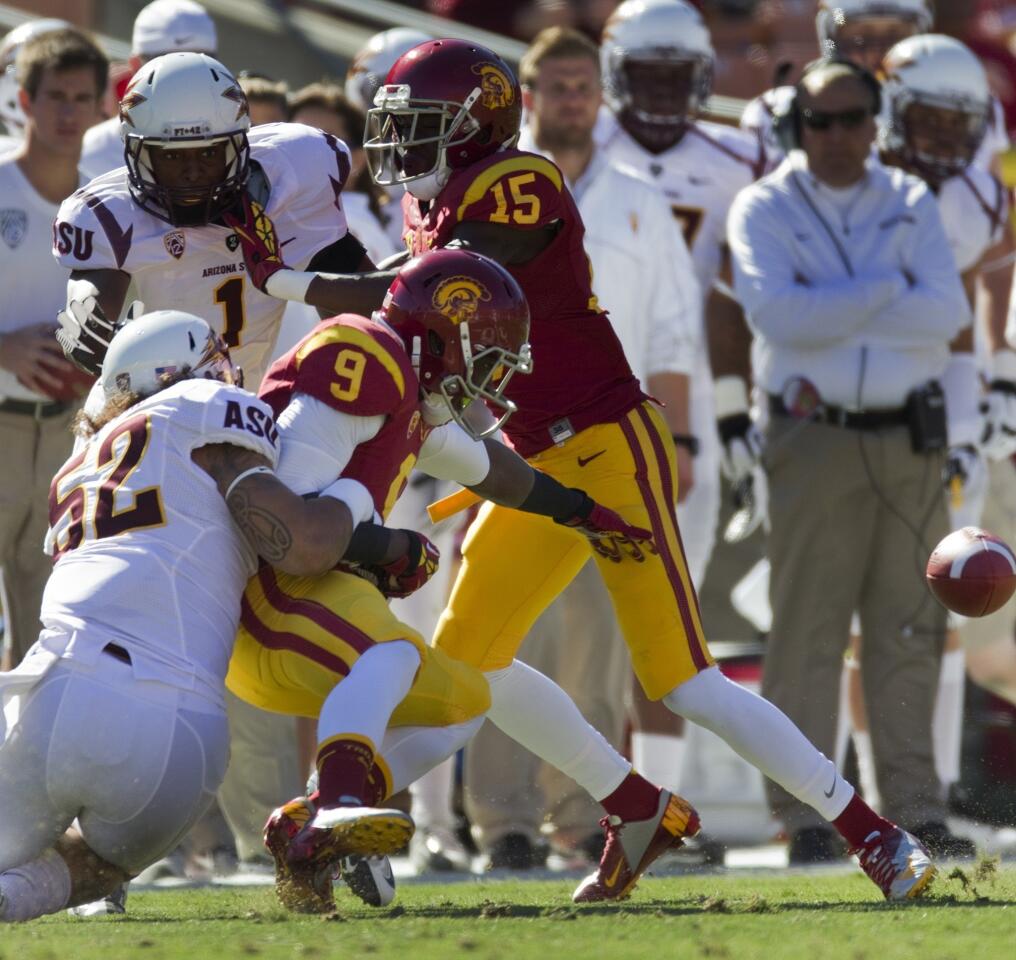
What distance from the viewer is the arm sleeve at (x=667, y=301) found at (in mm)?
7008

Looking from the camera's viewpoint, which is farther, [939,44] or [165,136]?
[939,44]

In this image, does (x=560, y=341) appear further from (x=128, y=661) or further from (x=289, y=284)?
(x=128, y=661)

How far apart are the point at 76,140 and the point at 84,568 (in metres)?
2.70

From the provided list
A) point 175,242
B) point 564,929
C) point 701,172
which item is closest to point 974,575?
point 564,929

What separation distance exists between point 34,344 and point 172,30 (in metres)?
1.58

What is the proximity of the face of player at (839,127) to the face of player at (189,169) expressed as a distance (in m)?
2.38

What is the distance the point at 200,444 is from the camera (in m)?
4.27

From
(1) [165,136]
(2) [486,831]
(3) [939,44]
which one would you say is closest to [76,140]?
(1) [165,136]

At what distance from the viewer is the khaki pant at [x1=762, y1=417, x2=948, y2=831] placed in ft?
22.0

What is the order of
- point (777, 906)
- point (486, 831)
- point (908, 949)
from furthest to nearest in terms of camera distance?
point (486, 831)
point (777, 906)
point (908, 949)

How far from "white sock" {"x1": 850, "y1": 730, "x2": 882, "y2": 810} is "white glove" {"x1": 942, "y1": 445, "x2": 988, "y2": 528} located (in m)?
0.77

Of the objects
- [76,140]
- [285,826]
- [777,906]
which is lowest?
[777,906]

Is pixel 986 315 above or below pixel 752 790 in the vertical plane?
above

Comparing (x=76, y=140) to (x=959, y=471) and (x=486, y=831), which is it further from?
(x=959, y=471)
